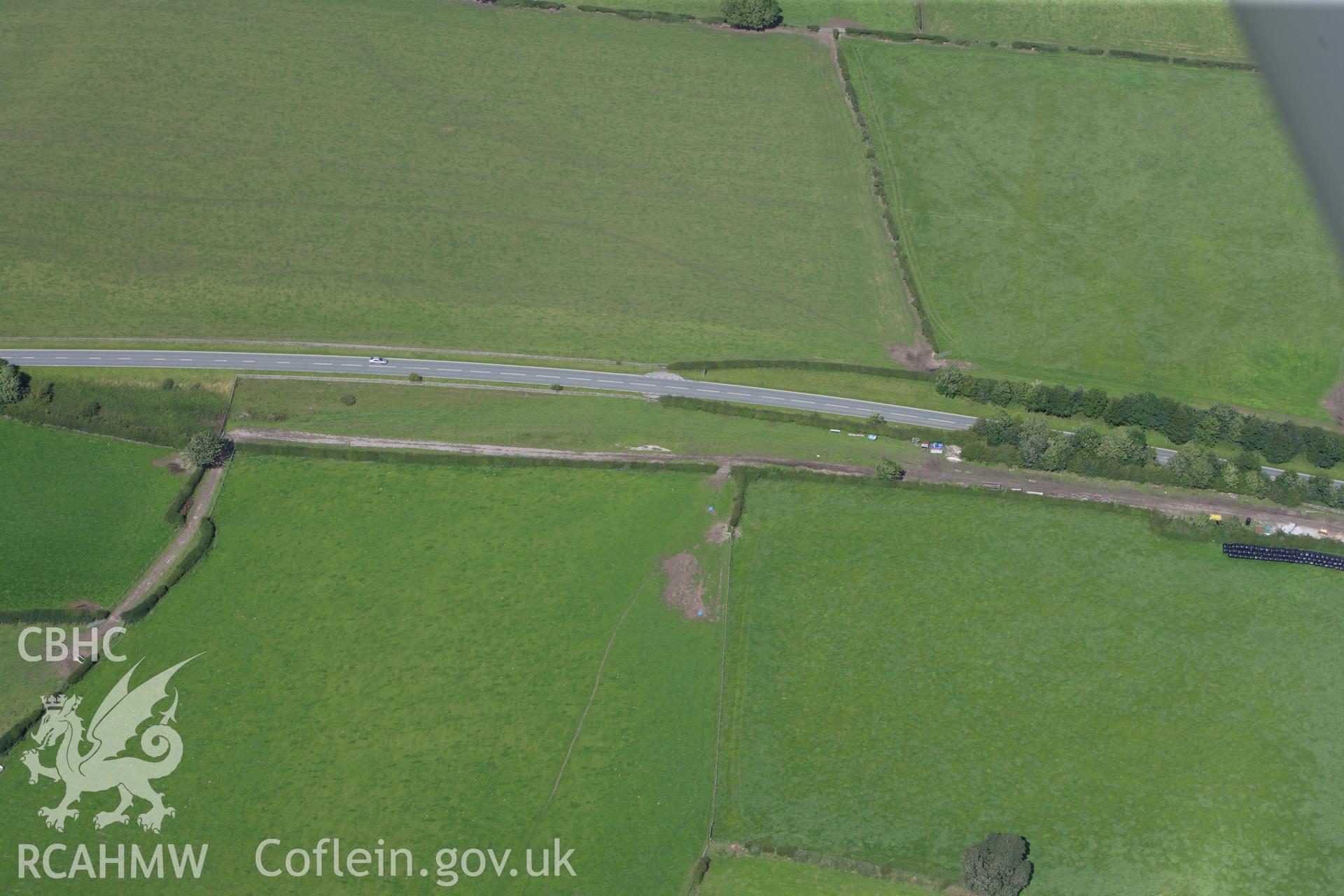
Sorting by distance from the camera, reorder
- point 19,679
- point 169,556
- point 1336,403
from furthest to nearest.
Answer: point 1336,403 < point 169,556 < point 19,679

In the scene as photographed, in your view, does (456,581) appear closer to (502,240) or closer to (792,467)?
(792,467)

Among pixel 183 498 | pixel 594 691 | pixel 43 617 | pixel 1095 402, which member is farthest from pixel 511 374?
pixel 1095 402

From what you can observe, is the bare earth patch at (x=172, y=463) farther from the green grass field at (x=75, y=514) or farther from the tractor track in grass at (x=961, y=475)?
the tractor track in grass at (x=961, y=475)

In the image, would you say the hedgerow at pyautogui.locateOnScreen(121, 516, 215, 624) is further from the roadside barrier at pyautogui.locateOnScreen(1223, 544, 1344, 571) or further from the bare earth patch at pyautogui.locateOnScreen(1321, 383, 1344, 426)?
the bare earth patch at pyautogui.locateOnScreen(1321, 383, 1344, 426)

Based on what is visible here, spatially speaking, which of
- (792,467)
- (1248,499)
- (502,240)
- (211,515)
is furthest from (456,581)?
(1248,499)

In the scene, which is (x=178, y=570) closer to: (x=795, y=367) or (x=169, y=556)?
(x=169, y=556)

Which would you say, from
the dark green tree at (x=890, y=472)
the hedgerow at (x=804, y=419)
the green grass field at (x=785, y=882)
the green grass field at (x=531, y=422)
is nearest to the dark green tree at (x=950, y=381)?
the hedgerow at (x=804, y=419)

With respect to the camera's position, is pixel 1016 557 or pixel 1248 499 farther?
pixel 1248 499

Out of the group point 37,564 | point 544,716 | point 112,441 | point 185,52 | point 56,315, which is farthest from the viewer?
point 185,52
